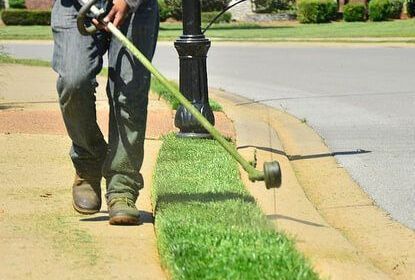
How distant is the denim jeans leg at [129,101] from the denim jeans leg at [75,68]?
0.35 feet

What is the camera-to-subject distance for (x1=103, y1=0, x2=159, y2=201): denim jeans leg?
5.52 meters

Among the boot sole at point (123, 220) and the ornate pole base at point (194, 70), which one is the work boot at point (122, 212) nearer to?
the boot sole at point (123, 220)

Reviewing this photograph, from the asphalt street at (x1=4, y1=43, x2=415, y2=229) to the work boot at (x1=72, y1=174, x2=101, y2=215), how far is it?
1920mm

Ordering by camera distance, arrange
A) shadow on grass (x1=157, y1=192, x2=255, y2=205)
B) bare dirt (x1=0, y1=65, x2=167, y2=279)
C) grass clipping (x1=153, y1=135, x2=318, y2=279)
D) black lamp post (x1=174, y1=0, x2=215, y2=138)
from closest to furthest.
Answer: grass clipping (x1=153, y1=135, x2=318, y2=279)
bare dirt (x1=0, y1=65, x2=167, y2=279)
shadow on grass (x1=157, y1=192, x2=255, y2=205)
black lamp post (x1=174, y1=0, x2=215, y2=138)

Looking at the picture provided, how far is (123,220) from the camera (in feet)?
18.2

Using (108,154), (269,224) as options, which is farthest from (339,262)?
(108,154)

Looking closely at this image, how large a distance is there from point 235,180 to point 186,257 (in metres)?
2.20

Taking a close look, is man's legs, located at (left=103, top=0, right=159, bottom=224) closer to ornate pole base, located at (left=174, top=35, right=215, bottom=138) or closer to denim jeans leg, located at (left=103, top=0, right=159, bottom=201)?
denim jeans leg, located at (left=103, top=0, right=159, bottom=201)

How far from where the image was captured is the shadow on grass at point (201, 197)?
5.82 metres

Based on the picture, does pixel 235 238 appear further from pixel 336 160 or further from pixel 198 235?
pixel 336 160

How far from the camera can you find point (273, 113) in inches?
485

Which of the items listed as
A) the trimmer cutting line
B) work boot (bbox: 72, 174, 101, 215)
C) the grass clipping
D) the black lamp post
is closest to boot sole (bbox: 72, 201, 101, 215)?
work boot (bbox: 72, 174, 101, 215)

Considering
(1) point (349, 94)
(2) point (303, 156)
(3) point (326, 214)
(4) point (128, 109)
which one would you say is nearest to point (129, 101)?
(4) point (128, 109)

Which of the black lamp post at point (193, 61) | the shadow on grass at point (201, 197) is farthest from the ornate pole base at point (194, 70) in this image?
the shadow on grass at point (201, 197)
